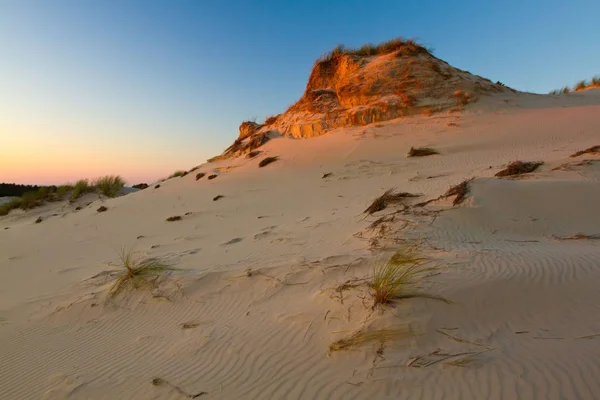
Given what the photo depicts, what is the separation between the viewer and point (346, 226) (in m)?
5.38

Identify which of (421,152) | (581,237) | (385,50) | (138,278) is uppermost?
(385,50)

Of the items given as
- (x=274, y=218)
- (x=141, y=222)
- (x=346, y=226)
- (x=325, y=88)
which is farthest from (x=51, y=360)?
(x=325, y=88)

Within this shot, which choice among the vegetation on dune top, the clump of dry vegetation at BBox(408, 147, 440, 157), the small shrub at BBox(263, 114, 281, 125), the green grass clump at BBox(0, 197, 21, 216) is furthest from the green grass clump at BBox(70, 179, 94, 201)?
the clump of dry vegetation at BBox(408, 147, 440, 157)

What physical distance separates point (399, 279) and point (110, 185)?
61.9ft

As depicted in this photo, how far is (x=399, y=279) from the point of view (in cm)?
265

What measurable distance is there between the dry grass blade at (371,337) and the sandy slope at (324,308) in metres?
0.04

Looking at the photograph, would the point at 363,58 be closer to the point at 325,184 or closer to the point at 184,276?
the point at 325,184

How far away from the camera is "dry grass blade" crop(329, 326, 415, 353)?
7.50ft

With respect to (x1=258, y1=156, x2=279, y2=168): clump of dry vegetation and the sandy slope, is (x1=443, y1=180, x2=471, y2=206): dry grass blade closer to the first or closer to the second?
the sandy slope

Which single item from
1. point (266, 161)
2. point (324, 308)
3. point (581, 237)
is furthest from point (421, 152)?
point (324, 308)

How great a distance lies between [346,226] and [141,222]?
258 inches

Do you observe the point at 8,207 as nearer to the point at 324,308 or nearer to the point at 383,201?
the point at 383,201

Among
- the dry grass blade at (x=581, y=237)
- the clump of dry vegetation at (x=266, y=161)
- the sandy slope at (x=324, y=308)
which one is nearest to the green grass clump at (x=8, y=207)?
the sandy slope at (x=324, y=308)

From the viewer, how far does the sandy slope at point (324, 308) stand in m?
2.06
